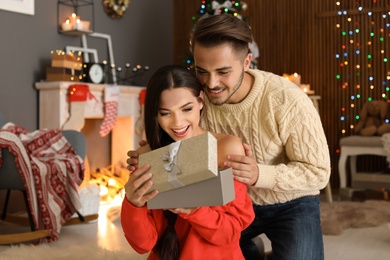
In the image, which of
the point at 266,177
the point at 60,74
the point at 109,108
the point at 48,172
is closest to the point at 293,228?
the point at 266,177

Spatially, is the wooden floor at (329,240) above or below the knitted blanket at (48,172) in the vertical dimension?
below

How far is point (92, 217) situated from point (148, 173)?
8.55 ft

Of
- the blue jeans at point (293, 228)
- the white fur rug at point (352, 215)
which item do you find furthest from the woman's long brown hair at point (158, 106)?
the white fur rug at point (352, 215)

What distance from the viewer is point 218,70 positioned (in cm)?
178

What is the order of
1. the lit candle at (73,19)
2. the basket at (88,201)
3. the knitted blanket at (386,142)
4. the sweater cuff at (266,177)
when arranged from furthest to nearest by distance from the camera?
the lit candle at (73,19), the knitted blanket at (386,142), the basket at (88,201), the sweater cuff at (266,177)

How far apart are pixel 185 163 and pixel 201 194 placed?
9 cm

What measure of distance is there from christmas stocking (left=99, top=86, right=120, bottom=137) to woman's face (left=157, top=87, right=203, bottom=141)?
3.09 meters

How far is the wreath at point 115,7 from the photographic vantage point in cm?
519

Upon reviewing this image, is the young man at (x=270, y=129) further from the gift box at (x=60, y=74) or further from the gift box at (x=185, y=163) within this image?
the gift box at (x=60, y=74)

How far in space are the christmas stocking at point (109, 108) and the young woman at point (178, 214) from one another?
3048mm

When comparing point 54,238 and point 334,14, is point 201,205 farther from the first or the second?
point 334,14

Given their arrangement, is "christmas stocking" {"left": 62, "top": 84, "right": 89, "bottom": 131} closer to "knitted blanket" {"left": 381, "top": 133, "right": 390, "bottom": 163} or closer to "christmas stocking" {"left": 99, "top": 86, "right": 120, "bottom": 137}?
"christmas stocking" {"left": 99, "top": 86, "right": 120, "bottom": 137}

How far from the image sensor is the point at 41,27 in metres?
4.51

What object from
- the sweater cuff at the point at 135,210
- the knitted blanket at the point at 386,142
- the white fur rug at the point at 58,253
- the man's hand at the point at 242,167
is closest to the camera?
the sweater cuff at the point at 135,210
